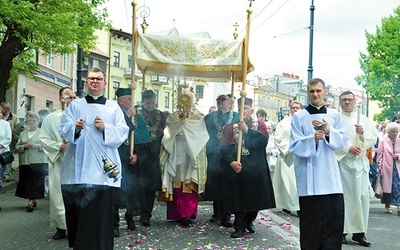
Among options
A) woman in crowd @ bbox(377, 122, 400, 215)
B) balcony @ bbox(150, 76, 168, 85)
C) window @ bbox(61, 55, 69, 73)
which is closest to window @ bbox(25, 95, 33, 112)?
window @ bbox(61, 55, 69, 73)

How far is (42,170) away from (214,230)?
149 inches

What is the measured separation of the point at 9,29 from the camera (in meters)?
14.6

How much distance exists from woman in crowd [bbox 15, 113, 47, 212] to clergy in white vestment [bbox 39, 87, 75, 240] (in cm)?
244

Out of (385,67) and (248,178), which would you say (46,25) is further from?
(385,67)

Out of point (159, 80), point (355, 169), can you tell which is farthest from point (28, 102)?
point (355, 169)

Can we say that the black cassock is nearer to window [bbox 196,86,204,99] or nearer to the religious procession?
the religious procession

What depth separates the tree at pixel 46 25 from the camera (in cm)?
1343

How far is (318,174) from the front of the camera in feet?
18.5

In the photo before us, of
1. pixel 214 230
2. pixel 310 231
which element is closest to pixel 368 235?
pixel 214 230

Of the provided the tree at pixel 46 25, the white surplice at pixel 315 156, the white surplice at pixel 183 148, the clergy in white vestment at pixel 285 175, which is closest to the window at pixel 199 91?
the white surplice at pixel 183 148

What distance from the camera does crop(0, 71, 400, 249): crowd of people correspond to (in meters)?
5.41

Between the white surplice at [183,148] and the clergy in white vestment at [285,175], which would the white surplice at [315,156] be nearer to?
the white surplice at [183,148]

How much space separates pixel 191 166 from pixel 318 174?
3.11m

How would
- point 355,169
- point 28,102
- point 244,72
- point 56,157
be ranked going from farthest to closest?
point 28,102, point 244,72, point 355,169, point 56,157
